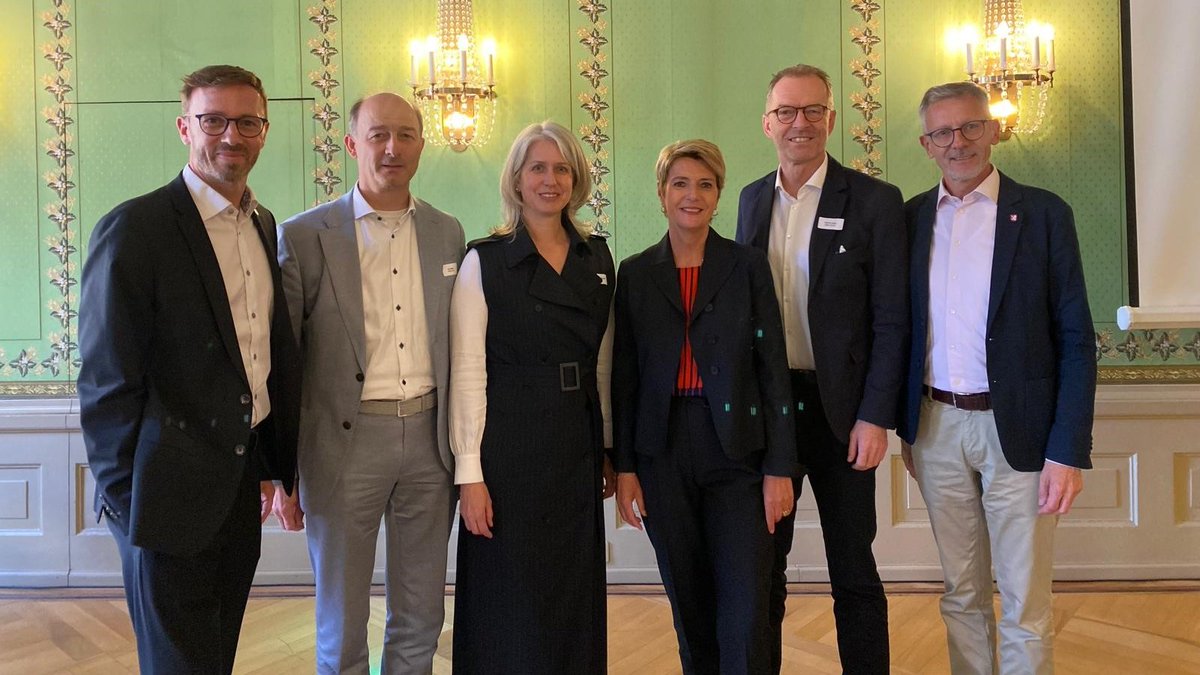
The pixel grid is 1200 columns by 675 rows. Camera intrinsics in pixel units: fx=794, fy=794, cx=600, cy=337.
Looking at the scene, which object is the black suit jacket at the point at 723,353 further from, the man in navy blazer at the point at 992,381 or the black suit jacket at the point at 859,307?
the man in navy blazer at the point at 992,381

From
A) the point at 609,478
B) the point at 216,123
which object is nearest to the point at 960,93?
the point at 609,478

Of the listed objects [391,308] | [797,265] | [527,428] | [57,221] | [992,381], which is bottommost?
[527,428]

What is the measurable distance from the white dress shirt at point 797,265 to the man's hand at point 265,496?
147cm

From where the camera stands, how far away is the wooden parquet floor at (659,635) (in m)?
2.95

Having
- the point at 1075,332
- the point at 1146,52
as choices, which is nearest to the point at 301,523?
the point at 1075,332

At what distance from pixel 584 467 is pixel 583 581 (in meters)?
0.31

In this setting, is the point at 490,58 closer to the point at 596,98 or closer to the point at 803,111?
the point at 596,98

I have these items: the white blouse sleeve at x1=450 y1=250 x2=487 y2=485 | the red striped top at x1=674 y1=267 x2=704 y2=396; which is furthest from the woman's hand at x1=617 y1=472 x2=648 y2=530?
the white blouse sleeve at x1=450 y1=250 x2=487 y2=485

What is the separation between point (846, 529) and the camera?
225 cm

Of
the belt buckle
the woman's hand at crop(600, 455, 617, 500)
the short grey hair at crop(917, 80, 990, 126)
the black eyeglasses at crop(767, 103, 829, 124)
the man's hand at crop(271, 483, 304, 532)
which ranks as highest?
the short grey hair at crop(917, 80, 990, 126)

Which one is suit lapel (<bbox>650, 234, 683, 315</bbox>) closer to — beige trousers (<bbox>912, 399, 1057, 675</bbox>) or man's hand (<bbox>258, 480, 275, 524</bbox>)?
beige trousers (<bbox>912, 399, 1057, 675</bbox>)

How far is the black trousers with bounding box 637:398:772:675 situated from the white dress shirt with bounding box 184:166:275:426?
3.31 ft

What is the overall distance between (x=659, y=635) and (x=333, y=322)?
193 cm

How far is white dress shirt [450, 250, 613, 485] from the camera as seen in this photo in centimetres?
205
